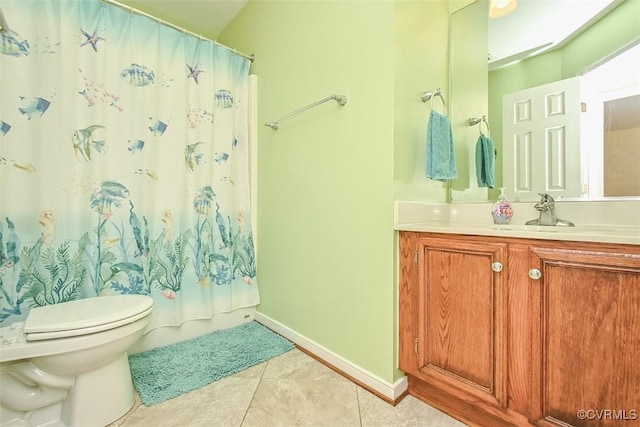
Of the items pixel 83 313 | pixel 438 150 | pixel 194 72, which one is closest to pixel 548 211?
pixel 438 150

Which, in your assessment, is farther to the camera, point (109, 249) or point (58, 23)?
point (109, 249)

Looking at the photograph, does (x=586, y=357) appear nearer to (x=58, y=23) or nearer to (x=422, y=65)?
(x=422, y=65)

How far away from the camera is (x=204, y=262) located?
5.79 ft

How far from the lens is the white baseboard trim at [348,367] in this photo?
3.88 feet

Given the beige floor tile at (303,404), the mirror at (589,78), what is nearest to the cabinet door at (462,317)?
the beige floor tile at (303,404)

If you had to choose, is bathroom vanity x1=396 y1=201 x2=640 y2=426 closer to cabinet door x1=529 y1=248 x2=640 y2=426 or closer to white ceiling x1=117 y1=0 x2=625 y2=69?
cabinet door x1=529 y1=248 x2=640 y2=426

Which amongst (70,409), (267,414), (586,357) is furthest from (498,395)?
(70,409)

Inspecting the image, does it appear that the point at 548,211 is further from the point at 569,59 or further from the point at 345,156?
the point at 345,156

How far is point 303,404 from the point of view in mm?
1160

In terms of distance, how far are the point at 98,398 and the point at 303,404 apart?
814mm

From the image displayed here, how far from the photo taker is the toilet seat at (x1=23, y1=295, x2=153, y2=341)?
951mm

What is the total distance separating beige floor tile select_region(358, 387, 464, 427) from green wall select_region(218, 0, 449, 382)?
0.37 ft

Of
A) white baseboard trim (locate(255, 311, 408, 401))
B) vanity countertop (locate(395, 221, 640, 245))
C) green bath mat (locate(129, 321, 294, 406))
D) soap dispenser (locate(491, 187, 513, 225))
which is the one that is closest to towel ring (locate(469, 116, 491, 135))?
soap dispenser (locate(491, 187, 513, 225))

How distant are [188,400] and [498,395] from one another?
1.24 meters
